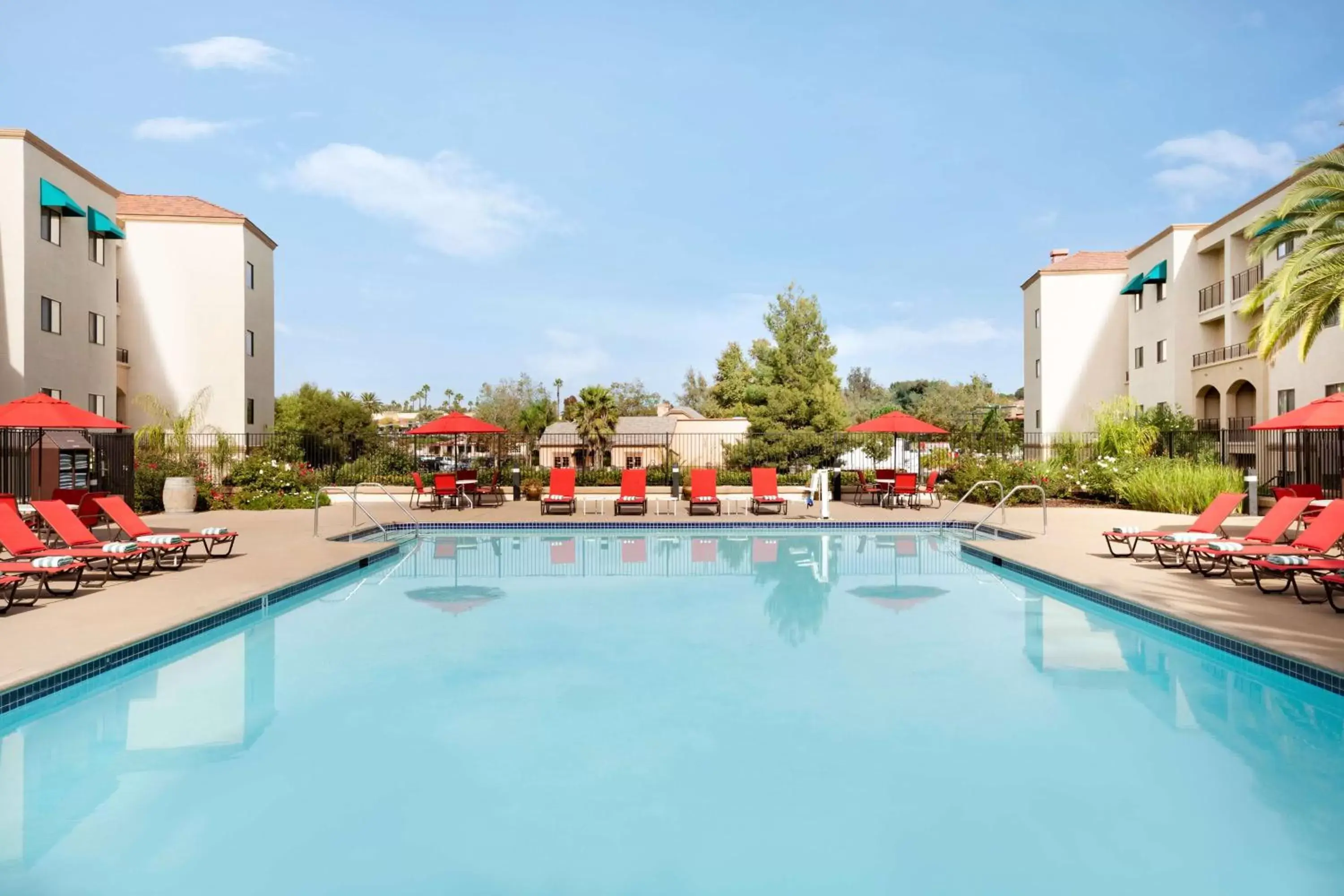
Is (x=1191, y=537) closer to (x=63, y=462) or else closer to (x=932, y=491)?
(x=932, y=491)

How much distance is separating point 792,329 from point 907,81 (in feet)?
52.5

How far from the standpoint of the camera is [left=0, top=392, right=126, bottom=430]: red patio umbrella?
11086 millimetres

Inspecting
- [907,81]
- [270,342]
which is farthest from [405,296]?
[907,81]

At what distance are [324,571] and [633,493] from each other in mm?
8599

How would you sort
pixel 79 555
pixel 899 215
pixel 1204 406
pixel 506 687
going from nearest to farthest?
pixel 506 687, pixel 79 555, pixel 1204 406, pixel 899 215

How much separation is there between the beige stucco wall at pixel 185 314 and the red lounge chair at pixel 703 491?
16.2 m

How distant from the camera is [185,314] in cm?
2594

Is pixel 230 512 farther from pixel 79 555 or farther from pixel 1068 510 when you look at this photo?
pixel 1068 510

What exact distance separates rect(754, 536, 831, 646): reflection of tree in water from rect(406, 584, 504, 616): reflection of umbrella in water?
3210mm

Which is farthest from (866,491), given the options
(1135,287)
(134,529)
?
(1135,287)

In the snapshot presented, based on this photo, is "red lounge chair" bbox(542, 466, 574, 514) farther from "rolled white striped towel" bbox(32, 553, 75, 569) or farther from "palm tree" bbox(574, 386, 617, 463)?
"palm tree" bbox(574, 386, 617, 463)

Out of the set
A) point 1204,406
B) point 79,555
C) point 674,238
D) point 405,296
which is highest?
point 674,238

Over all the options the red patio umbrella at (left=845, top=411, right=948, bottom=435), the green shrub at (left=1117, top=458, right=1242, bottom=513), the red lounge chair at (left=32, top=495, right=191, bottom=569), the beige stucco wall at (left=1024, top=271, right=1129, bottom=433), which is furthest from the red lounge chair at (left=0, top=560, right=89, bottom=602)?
the beige stucco wall at (left=1024, top=271, right=1129, bottom=433)

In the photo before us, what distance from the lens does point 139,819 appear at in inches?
162
